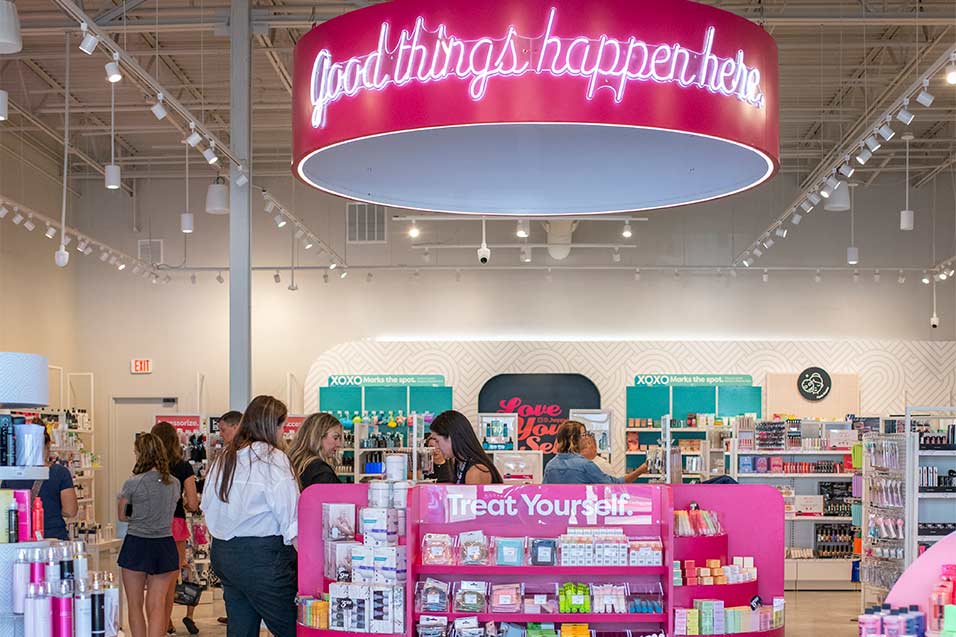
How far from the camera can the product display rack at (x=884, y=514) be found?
9.02 meters

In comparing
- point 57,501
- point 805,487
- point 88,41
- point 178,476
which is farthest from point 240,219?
point 805,487

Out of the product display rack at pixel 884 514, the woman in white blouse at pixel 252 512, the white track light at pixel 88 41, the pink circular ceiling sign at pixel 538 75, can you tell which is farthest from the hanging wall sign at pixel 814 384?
the woman in white blouse at pixel 252 512

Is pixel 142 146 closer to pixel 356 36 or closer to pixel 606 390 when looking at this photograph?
pixel 606 390

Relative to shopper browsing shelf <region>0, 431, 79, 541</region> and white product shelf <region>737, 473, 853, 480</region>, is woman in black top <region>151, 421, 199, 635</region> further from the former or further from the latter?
white product shelf <region>737, 473, 853, 480</region>

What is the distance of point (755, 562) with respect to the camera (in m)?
6.11

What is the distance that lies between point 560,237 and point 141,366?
6.38m

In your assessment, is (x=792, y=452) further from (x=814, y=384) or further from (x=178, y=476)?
(x=178, y=476)

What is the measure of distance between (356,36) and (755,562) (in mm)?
3297

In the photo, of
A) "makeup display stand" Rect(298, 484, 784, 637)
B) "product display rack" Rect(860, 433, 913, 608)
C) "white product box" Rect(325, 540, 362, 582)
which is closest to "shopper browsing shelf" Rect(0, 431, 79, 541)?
"makeup display stand" Rect(298, 484, 784, 637)

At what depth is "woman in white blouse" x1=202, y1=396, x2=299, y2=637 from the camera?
5500mm

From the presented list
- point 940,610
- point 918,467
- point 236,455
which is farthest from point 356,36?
point 918,467

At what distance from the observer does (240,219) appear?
10.5 meters

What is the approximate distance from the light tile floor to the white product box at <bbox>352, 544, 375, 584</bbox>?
4.24 metres

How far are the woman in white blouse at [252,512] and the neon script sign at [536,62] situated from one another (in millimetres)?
1633
